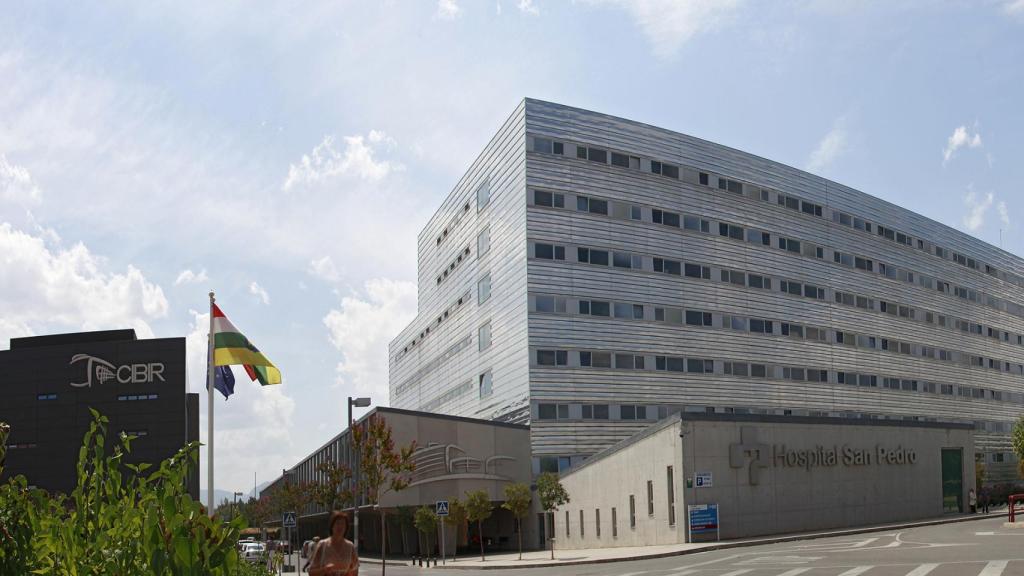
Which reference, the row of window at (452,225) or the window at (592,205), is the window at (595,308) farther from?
the row of window at (452,225)

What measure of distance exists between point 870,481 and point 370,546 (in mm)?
57151

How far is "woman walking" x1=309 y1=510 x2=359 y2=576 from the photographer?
10109mm

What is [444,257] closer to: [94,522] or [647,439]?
[647,439]

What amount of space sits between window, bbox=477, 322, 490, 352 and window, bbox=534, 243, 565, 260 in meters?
10.2

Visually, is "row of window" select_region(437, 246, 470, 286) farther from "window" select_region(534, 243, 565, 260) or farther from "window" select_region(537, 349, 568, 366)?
"window" select_region(537, 349, 568, 366)

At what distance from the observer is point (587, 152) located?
2709 inches

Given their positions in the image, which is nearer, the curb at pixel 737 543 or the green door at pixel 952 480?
the curb at pixel 737 543

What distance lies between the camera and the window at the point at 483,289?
74.4 meters

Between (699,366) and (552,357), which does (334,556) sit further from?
(699,366)

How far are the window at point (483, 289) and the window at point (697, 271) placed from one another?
48.0 ft

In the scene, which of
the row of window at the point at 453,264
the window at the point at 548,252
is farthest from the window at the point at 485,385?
the window at the point at 548,252

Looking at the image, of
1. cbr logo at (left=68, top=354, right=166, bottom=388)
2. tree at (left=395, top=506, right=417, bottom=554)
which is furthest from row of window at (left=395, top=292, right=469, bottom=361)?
cbr logo at (left=68, top=354, right=166, bottom=388)

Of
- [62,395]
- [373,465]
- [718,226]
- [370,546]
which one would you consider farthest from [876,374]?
[62,395]

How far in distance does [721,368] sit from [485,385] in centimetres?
→ 1752
